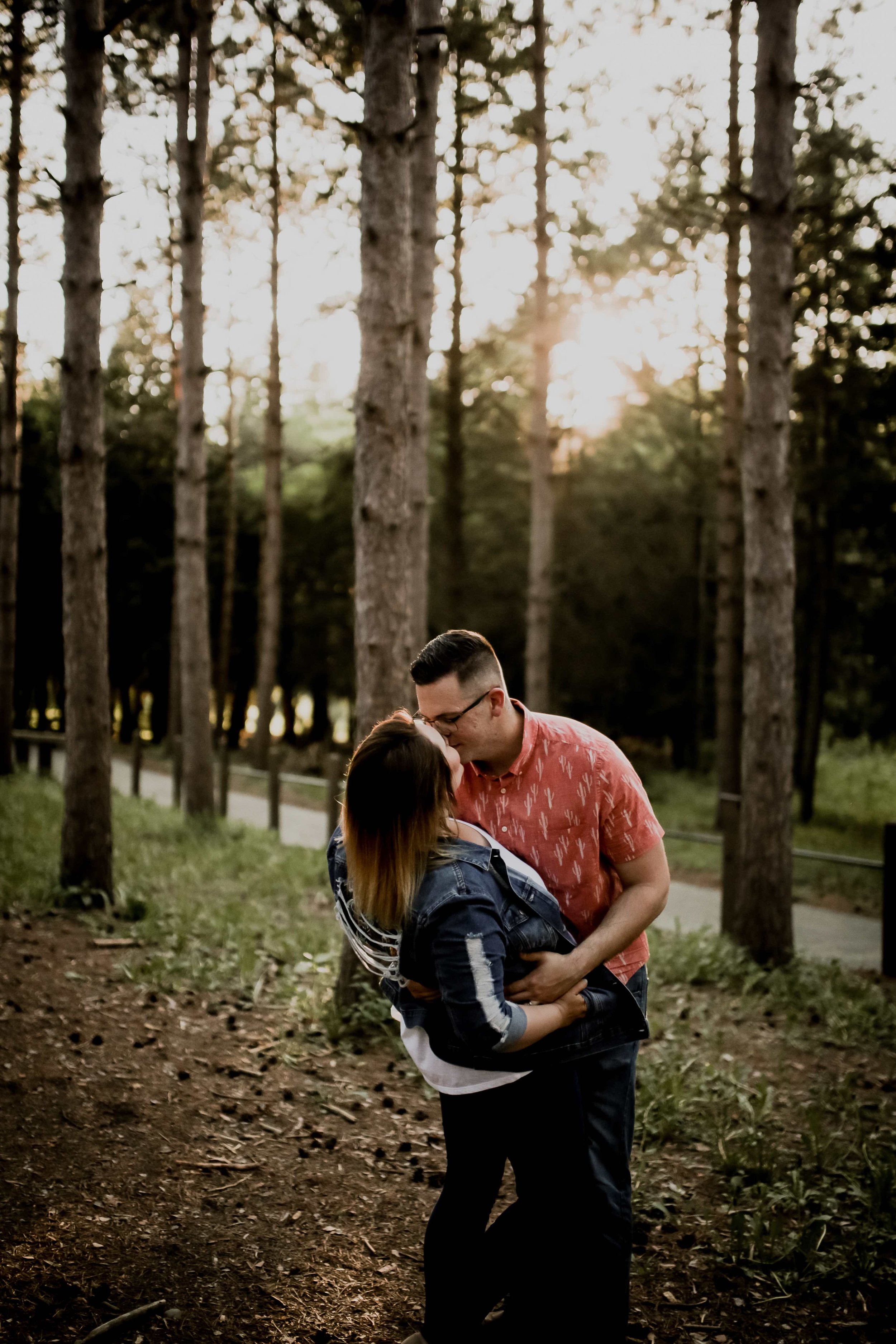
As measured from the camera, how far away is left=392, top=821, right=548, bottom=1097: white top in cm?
262

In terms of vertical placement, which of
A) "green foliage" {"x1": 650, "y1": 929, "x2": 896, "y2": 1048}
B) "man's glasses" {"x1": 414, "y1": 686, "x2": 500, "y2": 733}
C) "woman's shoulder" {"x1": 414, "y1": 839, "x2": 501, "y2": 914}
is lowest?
"green foliage" {"x1": 650, "y1": 929, "x2": 896, "y2": 1048}

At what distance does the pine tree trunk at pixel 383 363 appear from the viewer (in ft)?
19.4

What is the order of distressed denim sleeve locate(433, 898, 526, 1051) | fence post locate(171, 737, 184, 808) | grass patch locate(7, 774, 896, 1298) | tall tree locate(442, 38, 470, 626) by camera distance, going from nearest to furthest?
distressed denim sleeve locate(433, 898, 526, 1051) → grass patch locate(7, 774, 896, 1298) → fence post locate(171, 737, 184, 808) → tall tree locate(442, 38, 470, 626)

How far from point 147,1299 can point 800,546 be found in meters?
Answer: 17.0

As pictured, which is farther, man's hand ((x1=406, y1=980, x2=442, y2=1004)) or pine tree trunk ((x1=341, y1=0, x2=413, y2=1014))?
pine tree trunk ((x1=341, y1=0, x2=413, y2=1014))

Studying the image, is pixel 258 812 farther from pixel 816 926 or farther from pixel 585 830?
pixel 585 830

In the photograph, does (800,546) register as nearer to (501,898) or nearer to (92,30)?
(92,30)

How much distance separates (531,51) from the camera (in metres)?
14.2

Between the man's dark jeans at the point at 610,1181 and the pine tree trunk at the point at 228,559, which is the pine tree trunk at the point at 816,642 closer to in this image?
the pine tree trunk at the point at 228,559

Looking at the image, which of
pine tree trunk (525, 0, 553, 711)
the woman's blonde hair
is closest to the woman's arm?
the woman's blonde hair

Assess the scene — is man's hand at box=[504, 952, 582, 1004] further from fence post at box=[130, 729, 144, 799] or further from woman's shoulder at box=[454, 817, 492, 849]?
fence post at box=[130, 729, 144, 799]

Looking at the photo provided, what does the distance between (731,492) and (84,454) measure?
34.3ft

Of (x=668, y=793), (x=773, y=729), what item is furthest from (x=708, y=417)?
(x=773, y=729)

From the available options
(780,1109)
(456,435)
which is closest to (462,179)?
(456,435)
